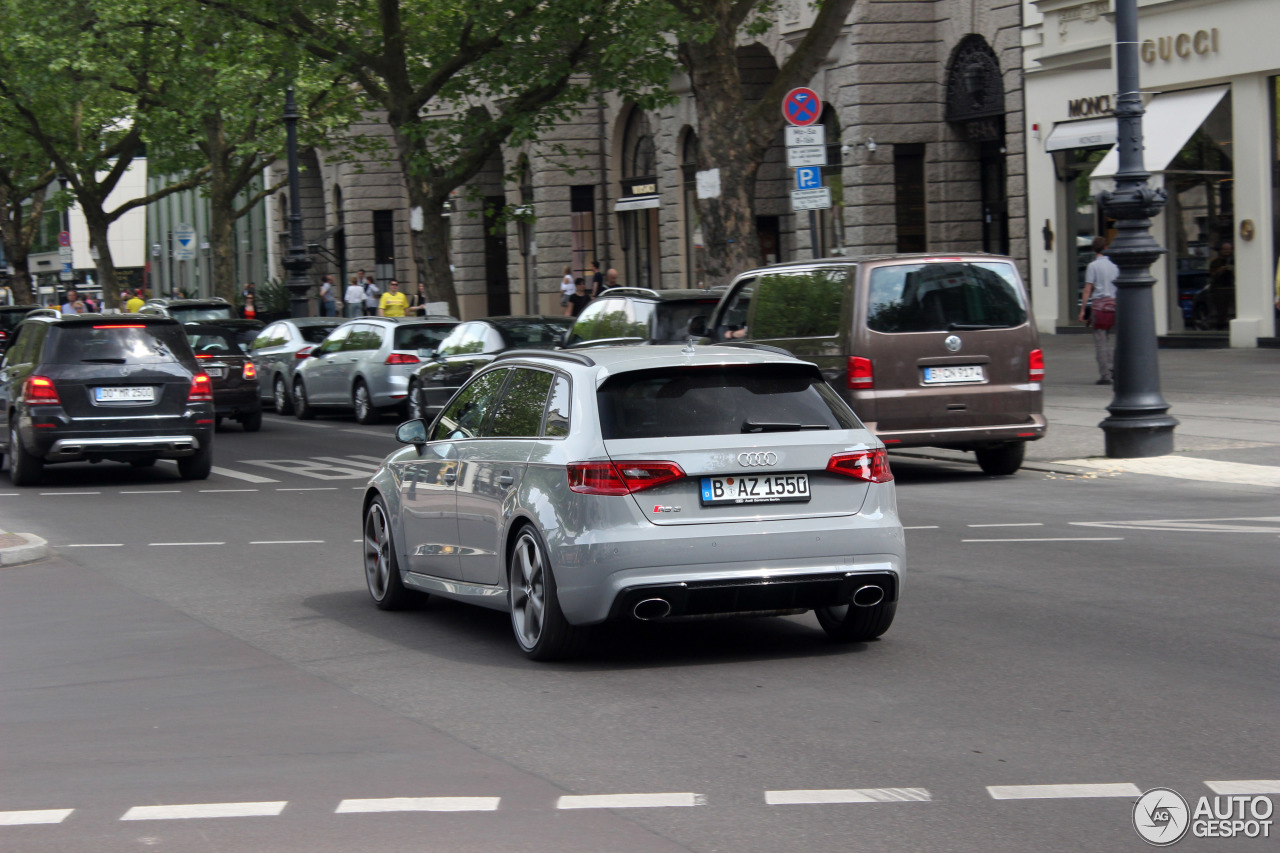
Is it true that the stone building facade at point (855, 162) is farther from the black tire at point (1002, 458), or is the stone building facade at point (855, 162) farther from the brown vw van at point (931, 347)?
the brown vw van at point (931, 347)

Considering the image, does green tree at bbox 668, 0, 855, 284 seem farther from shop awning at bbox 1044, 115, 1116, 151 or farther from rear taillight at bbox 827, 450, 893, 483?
rear taillight at bbox 827, 450, 893, 483

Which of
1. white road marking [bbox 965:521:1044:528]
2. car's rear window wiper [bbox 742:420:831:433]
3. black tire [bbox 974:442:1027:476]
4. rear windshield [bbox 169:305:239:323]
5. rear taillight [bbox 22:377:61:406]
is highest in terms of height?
rear windshield [bbox 169:305:239:323]

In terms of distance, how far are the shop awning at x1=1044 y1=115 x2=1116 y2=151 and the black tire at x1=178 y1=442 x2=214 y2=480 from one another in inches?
678

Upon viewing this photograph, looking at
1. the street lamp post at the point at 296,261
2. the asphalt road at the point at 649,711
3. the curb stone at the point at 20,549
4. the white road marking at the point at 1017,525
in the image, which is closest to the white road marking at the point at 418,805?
the asphalt road at the point at 649,711

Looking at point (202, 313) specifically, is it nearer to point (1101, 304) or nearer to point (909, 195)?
point (909, 195)

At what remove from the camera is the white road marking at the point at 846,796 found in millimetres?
5473

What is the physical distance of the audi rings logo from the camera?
7.57 metres

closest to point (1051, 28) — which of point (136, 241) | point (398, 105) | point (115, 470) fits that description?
point (398, 105)

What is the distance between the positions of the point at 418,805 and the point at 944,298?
10087mm

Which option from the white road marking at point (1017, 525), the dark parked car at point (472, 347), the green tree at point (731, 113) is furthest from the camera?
the green tree at point (731, 113)

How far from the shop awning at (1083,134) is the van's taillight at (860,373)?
16034 millimetres

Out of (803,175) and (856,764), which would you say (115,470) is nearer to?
(803,175)

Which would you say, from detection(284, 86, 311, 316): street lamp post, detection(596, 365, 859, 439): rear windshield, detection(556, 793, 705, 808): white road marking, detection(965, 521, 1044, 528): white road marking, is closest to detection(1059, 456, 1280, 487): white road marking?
detection(965, 521, 1044, 528): white road marking

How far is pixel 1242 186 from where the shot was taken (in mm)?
27125
